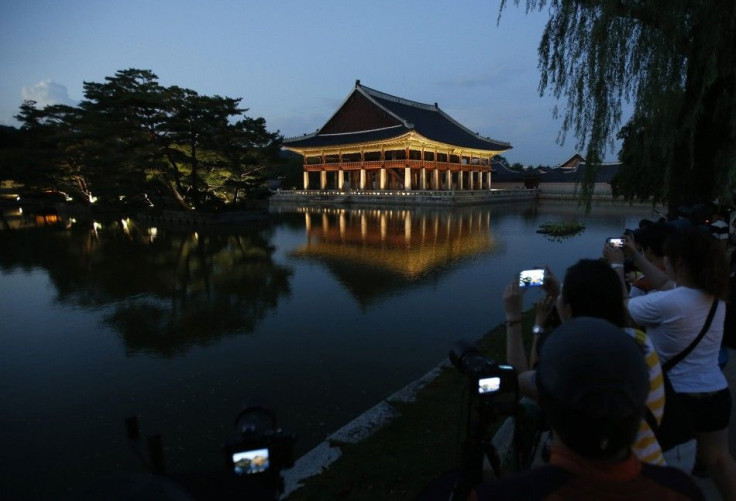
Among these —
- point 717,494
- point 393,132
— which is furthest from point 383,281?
point 393,132

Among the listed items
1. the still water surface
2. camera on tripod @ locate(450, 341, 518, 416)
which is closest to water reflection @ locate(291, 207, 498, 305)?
the still water surface

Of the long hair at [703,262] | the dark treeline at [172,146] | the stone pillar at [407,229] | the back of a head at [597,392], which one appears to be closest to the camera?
the back of a head at [597,392]

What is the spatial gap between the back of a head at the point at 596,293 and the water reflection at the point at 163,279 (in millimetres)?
5386

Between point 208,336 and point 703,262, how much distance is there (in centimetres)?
597

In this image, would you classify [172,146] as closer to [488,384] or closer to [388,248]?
[388,248]

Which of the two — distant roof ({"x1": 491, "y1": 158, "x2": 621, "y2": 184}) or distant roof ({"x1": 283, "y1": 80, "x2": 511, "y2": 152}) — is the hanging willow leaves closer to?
distant roof ({"x1": 283, "y1": 80, "x2": 511, "y2": 152})

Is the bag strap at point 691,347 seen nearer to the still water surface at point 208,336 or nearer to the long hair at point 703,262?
the long hair at point 703,262

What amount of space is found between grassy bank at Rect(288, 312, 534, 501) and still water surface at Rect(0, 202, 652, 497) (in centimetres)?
60

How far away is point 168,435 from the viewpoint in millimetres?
3812

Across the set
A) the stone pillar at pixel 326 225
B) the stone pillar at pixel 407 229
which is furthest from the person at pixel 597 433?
the stone pillar at pixel 326 225

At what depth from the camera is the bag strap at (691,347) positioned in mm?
2068

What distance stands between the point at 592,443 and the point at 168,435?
3.85 meters

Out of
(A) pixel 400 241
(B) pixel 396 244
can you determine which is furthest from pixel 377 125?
(B) pixel 396 244

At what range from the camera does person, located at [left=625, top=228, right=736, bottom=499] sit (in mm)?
2059
